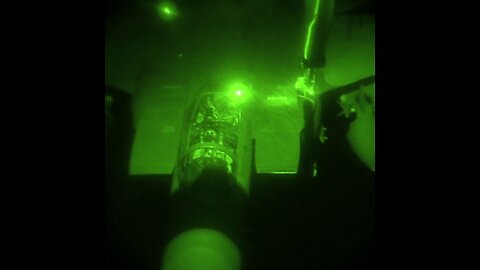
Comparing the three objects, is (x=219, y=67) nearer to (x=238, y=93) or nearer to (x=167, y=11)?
(x=238, y=93)

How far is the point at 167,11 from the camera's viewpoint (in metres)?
3.52

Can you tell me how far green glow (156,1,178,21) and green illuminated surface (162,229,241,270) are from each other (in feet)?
8.93

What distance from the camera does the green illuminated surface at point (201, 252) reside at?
1.42 metres

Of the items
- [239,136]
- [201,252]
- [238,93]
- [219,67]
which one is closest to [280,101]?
[238,93]

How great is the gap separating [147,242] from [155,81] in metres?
1.71

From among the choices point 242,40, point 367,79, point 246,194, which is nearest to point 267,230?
point 246,194

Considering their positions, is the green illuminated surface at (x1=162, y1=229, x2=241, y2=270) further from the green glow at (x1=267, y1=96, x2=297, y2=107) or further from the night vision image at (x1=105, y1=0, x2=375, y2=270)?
the green glow at (x1=267, y1=96, x2=297, y2=107)

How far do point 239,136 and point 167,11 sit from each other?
2.18m

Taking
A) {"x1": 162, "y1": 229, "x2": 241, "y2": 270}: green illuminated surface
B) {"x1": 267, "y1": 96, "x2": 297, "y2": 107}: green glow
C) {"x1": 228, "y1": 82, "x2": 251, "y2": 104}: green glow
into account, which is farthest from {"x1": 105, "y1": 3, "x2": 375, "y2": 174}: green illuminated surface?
{"x1": 162, "y1": 229, "x2": 241, "y2": 270}: green illuminated surface

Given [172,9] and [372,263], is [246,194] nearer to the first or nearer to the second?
[372,263]

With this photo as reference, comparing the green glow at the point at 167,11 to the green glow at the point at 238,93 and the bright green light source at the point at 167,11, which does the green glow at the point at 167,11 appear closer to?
the bright green light source at the point at 167,11

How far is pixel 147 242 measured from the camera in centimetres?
233

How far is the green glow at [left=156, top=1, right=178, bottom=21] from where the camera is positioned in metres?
3.50

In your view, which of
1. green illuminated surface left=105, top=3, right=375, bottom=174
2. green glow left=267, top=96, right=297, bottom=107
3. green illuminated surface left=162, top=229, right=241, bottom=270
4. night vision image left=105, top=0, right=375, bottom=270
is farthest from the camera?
green glow left=267, top=96, right=297, bottom=107
